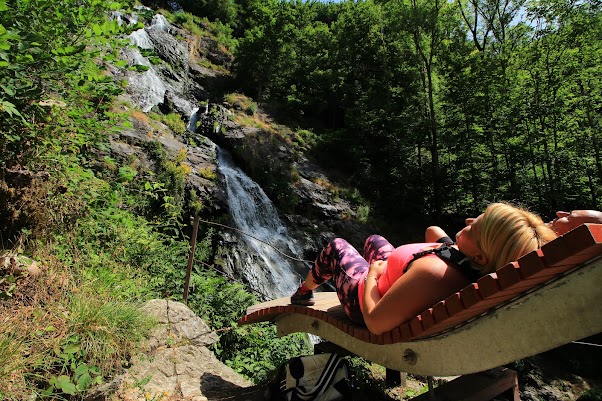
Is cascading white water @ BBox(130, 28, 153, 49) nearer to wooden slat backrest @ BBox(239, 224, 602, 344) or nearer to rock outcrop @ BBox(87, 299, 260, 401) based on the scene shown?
rock outcrop @ BBox(87, 299, 260, 401)

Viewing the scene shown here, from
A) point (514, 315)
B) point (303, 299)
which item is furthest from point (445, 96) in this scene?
point (514, 315)

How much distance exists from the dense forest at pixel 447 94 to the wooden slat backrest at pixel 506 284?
41.7ft

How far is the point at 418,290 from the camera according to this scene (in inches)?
54.5

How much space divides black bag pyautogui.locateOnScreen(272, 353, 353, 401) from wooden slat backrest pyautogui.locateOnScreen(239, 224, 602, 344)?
0.50 m

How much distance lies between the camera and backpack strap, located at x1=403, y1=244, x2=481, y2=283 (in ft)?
4.55

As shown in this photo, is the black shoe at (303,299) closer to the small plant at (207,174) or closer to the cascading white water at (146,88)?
the small plant at (207,174)

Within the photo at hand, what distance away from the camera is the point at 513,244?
1.26 m

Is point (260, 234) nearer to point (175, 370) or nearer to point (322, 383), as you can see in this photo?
point (175, 370)

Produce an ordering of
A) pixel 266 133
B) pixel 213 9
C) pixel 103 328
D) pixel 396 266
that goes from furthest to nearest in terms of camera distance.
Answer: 1. pixel 213 9
2. pixel 266 133
3. pixel 103 328
4. pixel 396 266

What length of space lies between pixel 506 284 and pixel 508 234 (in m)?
0.31

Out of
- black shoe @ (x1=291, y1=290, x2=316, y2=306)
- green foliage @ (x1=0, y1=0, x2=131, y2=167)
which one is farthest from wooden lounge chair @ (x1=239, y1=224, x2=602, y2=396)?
green foliage @ (x1=0, y1=0, x2=131, y2=167)

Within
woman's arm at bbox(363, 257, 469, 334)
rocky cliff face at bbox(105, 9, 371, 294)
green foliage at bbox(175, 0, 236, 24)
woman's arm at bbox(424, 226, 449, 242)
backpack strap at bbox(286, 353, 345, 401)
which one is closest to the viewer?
woman's arm at bbox(363, 257, 469, 334)

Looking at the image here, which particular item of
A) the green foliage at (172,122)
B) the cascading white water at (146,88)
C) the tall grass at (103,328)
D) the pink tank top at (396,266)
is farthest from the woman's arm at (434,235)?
the cascading white water at (146,88)

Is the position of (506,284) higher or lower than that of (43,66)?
lower
